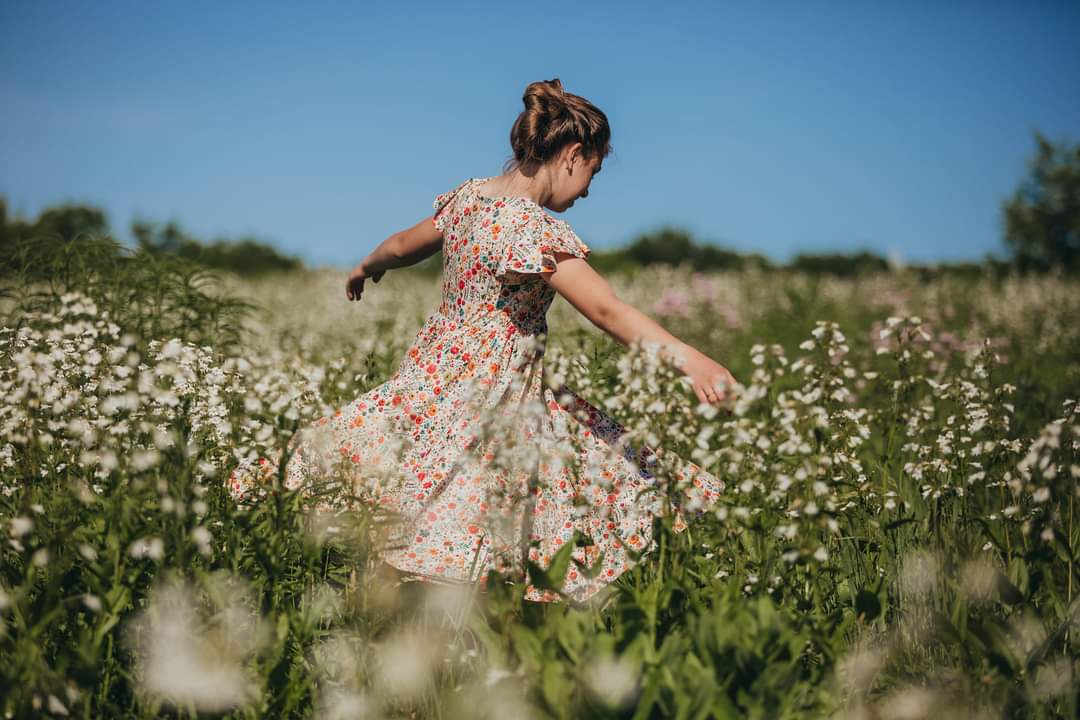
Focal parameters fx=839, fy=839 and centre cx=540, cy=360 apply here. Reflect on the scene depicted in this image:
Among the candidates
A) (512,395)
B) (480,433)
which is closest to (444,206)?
(512,395)

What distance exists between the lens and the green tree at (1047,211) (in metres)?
37.6

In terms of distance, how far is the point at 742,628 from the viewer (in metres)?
1.99

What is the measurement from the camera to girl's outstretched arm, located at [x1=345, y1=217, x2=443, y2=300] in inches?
147

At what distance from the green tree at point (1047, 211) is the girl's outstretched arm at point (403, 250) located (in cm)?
3921

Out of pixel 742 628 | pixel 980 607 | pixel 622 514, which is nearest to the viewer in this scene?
pixel 742 628

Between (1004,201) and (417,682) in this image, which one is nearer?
(417,682)

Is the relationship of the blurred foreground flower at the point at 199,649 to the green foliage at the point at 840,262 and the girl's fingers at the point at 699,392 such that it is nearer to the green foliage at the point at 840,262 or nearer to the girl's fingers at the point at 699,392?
the girl's fingers at the point at 699,392

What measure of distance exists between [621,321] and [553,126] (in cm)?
90

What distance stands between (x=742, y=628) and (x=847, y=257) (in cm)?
2502

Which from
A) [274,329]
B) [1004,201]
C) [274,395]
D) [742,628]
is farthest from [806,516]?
[1004,201]

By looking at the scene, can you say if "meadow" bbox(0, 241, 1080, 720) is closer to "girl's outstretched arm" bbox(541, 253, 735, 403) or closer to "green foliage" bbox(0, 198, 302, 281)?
"girl's outstretched arm" bbox(541, 253, 735, 403)

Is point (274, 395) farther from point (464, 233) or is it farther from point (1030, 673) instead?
point (1030, 673)

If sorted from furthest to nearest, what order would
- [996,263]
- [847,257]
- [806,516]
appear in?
[847,257] → [996,263] → [806,516]

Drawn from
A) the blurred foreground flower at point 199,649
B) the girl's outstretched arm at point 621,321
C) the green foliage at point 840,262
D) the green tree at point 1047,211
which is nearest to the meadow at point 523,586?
the blurred foreground flower at point 199,649
